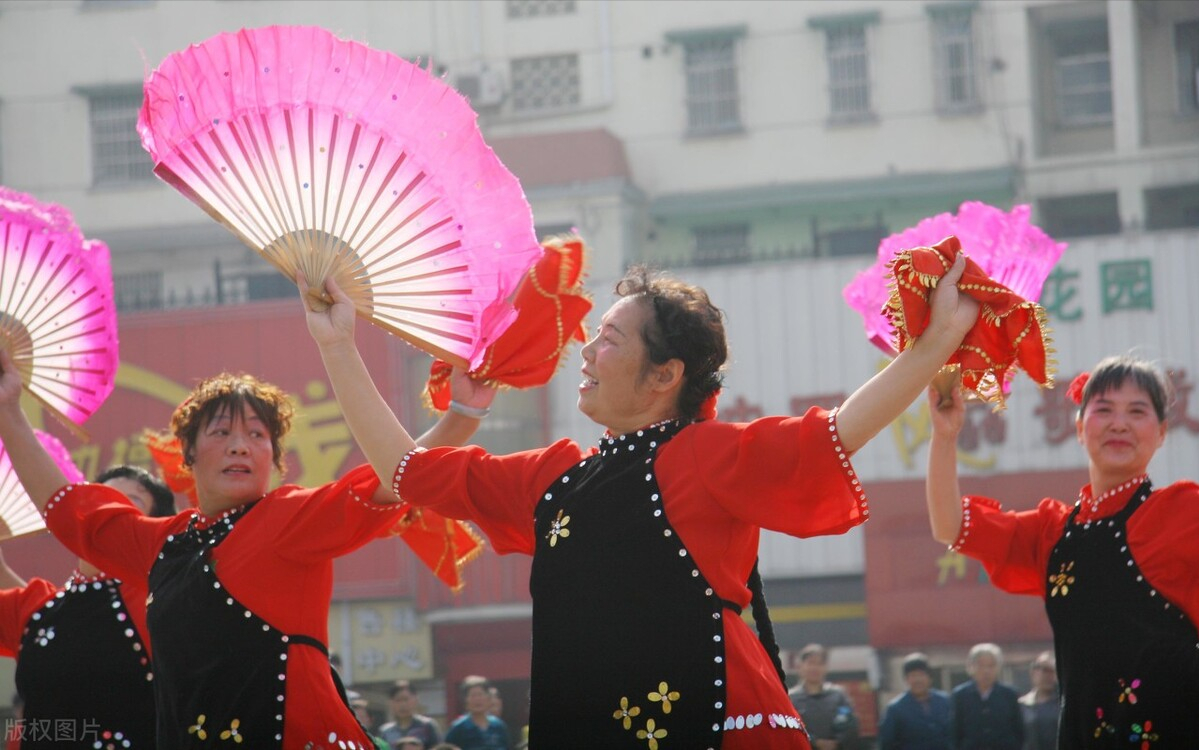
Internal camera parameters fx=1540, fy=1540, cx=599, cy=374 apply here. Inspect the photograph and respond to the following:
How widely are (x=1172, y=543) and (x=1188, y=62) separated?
30.8 ft

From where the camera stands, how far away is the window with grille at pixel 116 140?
10852 mm

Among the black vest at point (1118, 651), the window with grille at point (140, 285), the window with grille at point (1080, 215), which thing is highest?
the window with grille at point (1080, 215)

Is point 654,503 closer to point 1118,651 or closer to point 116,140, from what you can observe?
point 1118,651

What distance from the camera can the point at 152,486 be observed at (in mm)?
3557

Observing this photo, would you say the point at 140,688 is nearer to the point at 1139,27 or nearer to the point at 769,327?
the point at 769,327

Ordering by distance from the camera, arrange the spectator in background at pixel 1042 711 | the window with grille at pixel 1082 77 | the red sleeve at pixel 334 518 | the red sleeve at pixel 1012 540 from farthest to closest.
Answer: the window with grille at pixel 1082 77 → the spectator in background at pixel 1042 711 → the red sleeve at pixel 1012 540 → the red sleeve at pixel 334 518

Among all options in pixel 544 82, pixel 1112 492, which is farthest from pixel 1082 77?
pixel 1112 492

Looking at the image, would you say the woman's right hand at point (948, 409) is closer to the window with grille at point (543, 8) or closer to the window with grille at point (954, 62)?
the window with grille at point (543, 8)

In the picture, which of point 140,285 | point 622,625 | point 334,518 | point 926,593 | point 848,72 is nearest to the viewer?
point 622,625

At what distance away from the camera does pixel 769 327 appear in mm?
11672

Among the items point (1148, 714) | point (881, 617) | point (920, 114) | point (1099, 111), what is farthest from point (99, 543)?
point (1099, 111)

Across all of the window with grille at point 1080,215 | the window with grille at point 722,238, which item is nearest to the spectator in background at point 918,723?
the window with grille at point 1080,215

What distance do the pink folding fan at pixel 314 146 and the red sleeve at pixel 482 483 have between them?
0.97 feet

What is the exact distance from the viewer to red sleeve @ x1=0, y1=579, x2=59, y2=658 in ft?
11.1
